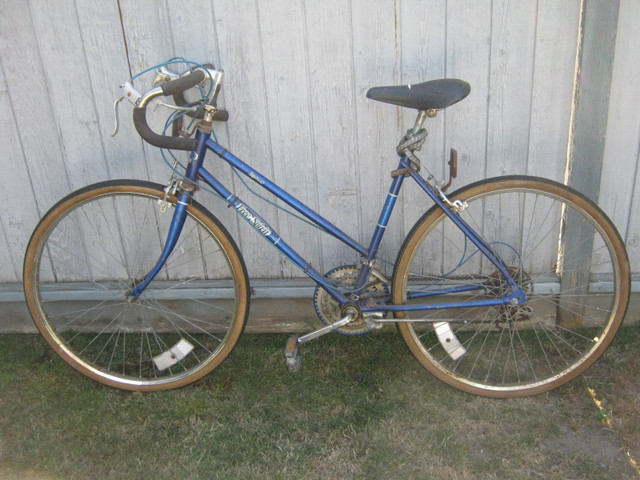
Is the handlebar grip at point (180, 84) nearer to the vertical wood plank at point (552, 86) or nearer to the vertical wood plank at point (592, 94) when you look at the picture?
the vertical wood plank at point (552, 86)

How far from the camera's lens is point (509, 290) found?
8.30 feet

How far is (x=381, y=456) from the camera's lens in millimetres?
2338

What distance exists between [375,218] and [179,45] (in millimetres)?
1292

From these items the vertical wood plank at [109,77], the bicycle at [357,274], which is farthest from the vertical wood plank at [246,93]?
the vertical wood plank at [109,77]

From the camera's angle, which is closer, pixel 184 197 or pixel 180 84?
pixel 180 84

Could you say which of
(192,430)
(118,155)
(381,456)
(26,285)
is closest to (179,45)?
(118,155)

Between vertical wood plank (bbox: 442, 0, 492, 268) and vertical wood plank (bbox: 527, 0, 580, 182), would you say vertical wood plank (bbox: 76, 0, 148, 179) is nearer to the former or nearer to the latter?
vertical wood plank (bbox: 442, 0, 492, 268)

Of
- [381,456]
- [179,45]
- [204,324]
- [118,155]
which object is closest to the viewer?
[381,456]

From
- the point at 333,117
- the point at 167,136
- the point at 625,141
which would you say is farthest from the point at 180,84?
the point at 625,141

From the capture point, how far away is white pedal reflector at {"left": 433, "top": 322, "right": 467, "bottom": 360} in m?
2.57

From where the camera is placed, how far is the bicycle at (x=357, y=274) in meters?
2.42

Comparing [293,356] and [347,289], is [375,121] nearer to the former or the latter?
[347,289]

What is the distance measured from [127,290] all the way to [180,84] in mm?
1171

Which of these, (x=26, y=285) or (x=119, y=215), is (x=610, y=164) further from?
(x=26, y=285)
